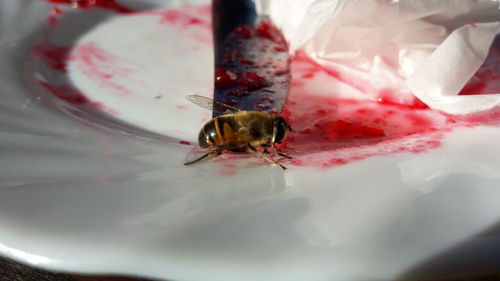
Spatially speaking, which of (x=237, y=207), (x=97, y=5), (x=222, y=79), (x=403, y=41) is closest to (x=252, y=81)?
(x=222, y=79)

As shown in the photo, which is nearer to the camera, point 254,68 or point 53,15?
point 254,68

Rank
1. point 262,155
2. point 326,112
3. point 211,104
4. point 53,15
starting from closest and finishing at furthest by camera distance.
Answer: point 262,155 → point 211,104 → point 326,112 → point 53,15

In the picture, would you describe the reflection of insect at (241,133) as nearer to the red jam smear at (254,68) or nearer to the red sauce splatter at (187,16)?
the red jam smear at (254,68)

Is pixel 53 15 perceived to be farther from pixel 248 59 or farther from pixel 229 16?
pixel 248 59

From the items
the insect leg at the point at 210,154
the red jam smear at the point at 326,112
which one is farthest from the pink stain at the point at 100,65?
the insect leg at the point at 210,154

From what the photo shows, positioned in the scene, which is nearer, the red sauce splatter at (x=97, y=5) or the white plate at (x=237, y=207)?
the white plate at (x=237, y=207)

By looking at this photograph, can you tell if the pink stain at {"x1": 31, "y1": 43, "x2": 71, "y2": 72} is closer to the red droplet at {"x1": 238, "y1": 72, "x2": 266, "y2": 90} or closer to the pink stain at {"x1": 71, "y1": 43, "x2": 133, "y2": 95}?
the pink stain at {"x1": 71, "y1": 43, "x2": 133, "y2": 95}

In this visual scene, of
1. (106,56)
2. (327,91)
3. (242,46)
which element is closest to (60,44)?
(106,56)

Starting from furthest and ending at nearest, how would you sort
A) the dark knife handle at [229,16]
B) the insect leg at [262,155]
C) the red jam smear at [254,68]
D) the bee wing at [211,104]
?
the dark knife handle at [229,16]
the red jam smear at [254,68]
the bee wing at [211,104]
the insect leg at [262,155]
